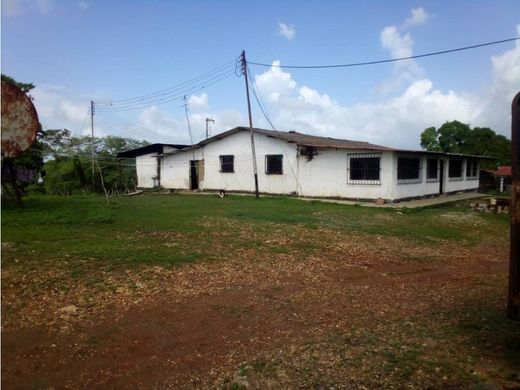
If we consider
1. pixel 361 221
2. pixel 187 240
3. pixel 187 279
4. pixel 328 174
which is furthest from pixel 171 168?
pixel 187 279

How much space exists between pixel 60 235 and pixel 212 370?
5680mm

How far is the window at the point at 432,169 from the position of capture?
803 inches

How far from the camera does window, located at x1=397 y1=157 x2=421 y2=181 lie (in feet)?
58.4

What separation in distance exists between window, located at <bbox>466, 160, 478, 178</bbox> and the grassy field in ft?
59.3

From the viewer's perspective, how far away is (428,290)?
19.0 ft

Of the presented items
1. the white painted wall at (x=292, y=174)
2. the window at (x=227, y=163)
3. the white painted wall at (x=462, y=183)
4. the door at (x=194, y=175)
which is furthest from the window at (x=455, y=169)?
the door at (x=194, y=175)

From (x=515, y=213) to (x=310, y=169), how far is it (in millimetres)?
16986

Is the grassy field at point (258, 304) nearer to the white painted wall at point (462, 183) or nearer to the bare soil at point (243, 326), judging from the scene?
the bare soil at point (243, 326)

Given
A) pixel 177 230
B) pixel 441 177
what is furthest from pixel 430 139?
pixel 177 230

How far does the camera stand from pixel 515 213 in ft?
10.4

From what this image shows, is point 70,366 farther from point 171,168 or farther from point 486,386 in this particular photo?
point 171,168

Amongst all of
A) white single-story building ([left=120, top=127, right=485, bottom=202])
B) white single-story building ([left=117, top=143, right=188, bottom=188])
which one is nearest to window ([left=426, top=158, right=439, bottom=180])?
white single-story building ([left=120, top=127, right=485, bottom=202])

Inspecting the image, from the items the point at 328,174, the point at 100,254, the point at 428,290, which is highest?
the point at 328,174

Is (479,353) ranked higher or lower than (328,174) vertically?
lower
